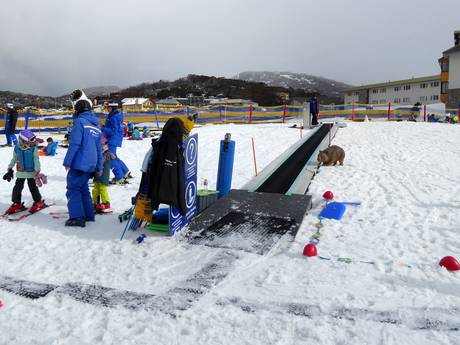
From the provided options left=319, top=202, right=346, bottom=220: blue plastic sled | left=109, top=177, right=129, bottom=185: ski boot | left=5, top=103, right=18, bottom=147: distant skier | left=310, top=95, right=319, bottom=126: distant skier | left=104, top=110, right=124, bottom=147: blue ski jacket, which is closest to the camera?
left=319, top=202, right=346, bottom=220: blue plastic sled

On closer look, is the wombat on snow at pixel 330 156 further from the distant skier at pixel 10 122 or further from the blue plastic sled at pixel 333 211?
the distant skier at pixel 10 122

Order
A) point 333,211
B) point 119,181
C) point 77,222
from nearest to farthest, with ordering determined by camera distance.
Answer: point 77,222, point 333,211, point 119,181

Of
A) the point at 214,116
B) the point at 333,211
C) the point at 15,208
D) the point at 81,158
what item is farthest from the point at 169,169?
the point at 214,116

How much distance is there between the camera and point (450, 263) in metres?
3.83

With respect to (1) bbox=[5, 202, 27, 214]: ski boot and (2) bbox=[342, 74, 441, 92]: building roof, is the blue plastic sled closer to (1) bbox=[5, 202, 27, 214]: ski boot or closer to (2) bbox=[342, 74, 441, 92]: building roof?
(1) bbox=[5, 202, 27, 214]: ski boot

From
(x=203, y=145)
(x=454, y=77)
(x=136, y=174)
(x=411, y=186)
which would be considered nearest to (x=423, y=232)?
(x=411, y=186)

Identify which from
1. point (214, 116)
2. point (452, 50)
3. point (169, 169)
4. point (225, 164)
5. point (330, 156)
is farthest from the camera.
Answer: point (452, 50)

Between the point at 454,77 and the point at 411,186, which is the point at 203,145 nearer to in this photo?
the point at 411,186

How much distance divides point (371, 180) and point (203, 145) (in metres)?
7.50

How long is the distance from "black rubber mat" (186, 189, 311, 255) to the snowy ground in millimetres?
209

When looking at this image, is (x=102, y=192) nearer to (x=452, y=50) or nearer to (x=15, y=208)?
(x=15, y=208)

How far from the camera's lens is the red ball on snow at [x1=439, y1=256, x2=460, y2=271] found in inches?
150

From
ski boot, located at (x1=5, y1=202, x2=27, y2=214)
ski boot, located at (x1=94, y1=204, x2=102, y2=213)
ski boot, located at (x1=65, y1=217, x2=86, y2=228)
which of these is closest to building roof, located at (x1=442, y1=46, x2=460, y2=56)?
ski boot, located at (x1=94, y1=204, x2=102, y2=213)

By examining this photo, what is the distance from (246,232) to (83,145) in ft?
8.65
